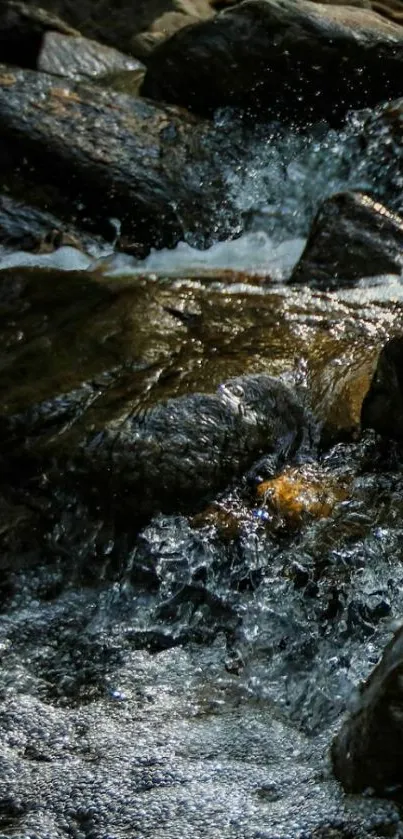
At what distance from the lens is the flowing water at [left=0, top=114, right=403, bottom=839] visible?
247 centimetres

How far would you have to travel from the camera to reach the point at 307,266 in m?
5.29

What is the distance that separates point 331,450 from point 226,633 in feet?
2.94

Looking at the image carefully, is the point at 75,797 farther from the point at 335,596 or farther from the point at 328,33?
the point at 328,33

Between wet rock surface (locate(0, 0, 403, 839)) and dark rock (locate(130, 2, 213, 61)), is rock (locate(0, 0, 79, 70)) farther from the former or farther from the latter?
wet rock surface (locate(0, 0, 403, 839))

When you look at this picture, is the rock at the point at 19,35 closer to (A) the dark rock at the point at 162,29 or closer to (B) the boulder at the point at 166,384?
(A) the dark rock at the point at 162,29

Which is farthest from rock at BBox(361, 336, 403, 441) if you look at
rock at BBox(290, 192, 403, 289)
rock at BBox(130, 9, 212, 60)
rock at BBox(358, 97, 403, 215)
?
rock at BBox(130, 9, 212, 60)

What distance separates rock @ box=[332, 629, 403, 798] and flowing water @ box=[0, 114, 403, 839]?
0.05 m

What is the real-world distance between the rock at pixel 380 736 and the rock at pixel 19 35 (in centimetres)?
671

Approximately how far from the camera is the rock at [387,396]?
3.67 m

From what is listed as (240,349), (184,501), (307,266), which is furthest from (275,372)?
(307,266)

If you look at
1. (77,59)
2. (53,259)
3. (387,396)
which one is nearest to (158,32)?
(77,59)

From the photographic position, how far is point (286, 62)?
680cm

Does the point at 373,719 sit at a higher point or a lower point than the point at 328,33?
lower

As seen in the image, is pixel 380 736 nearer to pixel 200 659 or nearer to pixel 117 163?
pixel 200 659
